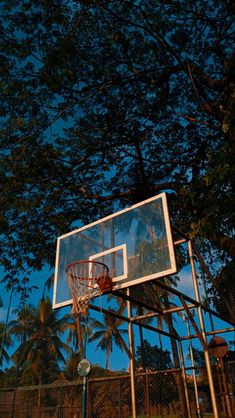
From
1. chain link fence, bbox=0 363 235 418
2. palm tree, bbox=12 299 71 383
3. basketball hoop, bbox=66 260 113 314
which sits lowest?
chain link fence, bbox=0 363 235 418

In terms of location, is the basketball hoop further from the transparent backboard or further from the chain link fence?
the chain link fence

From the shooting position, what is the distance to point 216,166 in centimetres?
611

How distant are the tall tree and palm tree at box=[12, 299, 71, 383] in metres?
13.8

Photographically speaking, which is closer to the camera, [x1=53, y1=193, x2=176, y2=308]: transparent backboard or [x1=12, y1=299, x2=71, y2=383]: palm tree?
[x1=53, y1=193, x2=176, y2=308]: transparent backboard

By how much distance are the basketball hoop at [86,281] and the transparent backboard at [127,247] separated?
6.3 inches

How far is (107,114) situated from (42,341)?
18251 millimetres

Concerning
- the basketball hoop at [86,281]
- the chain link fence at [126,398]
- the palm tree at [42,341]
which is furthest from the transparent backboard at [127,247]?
the palm tree at [42,341]

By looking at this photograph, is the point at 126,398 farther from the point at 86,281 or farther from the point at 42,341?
the point at 42,341

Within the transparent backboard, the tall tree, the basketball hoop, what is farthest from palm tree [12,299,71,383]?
the basketball hoop

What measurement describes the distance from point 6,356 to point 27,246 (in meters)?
19.4

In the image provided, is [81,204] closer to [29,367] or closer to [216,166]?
[216,166]

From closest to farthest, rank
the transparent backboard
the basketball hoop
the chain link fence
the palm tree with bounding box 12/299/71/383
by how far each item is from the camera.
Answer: the transparent backboard < the basketball hoop < the chain link fence < the palm tree with bounding box 12/299/71/383

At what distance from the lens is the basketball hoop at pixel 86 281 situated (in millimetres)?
6094

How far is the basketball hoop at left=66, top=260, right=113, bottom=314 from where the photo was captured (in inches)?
240
